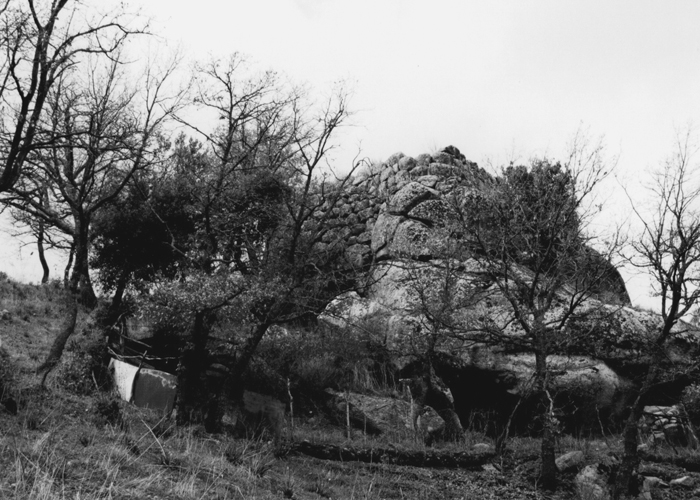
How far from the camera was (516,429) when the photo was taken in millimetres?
18594

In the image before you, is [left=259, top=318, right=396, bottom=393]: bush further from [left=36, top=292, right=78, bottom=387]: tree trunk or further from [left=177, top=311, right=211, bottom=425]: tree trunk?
[left=36, top=292, right=78, bottom=387]: tree trunk

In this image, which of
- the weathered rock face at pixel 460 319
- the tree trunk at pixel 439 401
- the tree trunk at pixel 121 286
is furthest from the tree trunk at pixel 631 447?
the tree trunk at pixel 121 286

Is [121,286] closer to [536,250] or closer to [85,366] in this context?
[85,366]

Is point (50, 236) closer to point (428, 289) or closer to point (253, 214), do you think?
point (253, 214)

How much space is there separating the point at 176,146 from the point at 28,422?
15920 millimetres

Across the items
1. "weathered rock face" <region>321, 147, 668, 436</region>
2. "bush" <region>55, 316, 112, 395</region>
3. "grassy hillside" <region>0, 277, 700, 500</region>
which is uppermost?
"weathered rock face" <region>321, 147, 668, 436</region>

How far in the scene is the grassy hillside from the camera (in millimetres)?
7590

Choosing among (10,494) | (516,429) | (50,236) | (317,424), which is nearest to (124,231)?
(50,236)

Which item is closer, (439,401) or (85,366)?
(85,366)

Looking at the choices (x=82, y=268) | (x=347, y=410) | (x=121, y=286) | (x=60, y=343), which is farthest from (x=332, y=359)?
(x=60, y=343)

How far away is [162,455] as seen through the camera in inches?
369

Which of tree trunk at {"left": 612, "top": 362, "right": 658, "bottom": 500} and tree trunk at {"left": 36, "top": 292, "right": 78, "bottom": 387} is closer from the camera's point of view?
tree trunk at {"left": 612, "top": 362, "right": 658, "bottom": 500}

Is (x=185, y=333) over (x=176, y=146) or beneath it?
beneath

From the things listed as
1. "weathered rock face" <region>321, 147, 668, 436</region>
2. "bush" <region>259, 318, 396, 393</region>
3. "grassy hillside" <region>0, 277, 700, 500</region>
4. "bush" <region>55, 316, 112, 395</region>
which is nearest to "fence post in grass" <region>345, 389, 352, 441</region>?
"grassy hillside" <region>0, 277, 700, 500</region>
